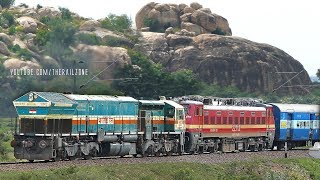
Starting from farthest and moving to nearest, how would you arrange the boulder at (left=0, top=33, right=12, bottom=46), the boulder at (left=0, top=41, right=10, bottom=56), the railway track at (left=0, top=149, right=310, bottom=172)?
→ the boulder at (left=0, top=33, right=12, bottom=46) → the boulder at (left=0, top=41, right=10, bottom=56) → the railway track at (left=0, top=149, right=310, bottom=172)

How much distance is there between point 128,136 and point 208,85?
385 feet

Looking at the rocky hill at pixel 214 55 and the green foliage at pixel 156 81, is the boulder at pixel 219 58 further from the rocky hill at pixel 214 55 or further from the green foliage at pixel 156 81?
the green foliage at pixel 156 81

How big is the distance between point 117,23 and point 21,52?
1682 inches

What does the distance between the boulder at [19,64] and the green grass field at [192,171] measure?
274 feet

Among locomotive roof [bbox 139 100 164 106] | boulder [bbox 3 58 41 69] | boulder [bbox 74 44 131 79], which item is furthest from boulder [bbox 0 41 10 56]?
locomotive roof [bbox 139 100 164 106]

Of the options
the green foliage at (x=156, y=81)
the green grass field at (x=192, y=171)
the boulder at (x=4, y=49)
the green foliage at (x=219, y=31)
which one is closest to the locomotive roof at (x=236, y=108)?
the green grass field at (x=192, y=171)

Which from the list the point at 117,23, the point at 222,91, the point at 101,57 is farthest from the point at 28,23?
the point at 222,91

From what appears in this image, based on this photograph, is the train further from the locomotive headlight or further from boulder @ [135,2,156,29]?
boulder @ [135,2,156,29]

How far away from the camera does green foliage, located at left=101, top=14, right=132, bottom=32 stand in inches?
6898

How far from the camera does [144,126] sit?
52062mm

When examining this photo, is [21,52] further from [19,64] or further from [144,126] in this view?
[144,126]

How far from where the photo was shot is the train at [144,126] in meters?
43.8

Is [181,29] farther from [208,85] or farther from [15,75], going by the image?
[15,75]

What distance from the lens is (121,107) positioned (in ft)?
165
